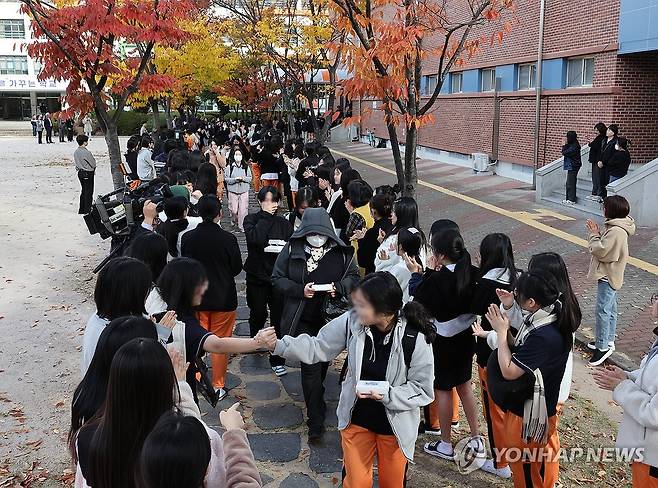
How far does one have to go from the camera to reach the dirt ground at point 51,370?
14.6 feet

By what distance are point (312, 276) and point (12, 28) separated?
66.3 metres

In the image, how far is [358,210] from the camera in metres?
6.75

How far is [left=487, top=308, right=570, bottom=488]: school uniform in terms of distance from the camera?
338 cm

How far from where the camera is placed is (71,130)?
4112 centimetres

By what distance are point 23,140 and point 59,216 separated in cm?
Result: 3046

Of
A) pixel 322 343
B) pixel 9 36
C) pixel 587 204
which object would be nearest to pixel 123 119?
pixel 9 36

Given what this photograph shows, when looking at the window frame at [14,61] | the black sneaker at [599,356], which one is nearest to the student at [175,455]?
the black sneaker at [599,356]

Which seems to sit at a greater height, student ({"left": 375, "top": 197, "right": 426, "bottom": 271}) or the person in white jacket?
student ({"left": 375, "top": 197, "right": 426, "bottom": 271})

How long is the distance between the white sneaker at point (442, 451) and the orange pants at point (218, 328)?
6.30ft

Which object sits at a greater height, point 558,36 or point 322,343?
point 558,36

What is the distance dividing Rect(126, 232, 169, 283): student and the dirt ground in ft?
5.21

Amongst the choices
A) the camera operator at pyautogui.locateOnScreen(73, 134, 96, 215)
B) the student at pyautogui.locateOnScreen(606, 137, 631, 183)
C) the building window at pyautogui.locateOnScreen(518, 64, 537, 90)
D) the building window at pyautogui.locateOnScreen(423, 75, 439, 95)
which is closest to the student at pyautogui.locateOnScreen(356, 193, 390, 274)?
the student at pyautogui.locateOnScreen(606, 137, 631, 183)

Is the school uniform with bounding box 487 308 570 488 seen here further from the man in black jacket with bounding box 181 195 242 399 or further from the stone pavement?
the stone pavement

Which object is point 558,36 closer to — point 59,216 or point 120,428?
point 59,216
